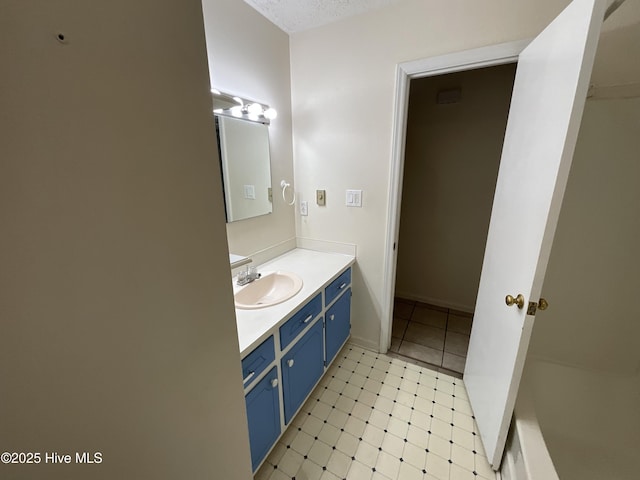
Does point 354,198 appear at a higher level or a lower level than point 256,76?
lower

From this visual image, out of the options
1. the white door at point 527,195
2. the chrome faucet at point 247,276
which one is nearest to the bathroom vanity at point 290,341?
the chrome faucet at point 247,276

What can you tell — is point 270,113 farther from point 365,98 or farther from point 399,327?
point 399,327

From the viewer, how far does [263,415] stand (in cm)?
114

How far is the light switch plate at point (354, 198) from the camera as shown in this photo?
1.82 metres

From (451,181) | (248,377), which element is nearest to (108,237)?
(248,377)

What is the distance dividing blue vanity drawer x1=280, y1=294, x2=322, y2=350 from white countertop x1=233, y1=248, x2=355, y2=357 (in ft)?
0.19

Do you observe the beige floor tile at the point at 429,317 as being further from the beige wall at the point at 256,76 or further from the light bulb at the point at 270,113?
the light bulb at the point at 270,113

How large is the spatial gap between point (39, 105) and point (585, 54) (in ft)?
4.17

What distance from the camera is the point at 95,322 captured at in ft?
1.31

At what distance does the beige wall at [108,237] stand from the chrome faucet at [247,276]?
92cm

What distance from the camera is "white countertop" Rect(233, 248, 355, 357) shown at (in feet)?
3.45

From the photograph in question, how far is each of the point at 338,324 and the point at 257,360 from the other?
0.88 metres

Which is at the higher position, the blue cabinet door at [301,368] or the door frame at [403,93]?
the door frame at [403,93]

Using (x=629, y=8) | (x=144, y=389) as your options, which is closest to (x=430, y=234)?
(x=629, y=8)
